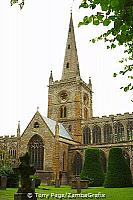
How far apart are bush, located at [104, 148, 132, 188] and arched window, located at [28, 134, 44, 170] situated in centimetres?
1504

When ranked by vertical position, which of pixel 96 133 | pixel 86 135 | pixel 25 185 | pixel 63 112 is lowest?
pixel 25 185

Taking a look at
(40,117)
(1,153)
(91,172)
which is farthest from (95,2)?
(40,117)

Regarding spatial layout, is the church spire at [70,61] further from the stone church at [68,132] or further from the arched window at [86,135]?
the arched window at [86,135]

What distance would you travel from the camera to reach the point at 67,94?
5734cm

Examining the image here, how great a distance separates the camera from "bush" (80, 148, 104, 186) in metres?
35.0

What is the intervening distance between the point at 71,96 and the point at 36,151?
→ 14280 millimetres

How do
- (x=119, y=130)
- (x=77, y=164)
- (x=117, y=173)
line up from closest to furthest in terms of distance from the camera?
(x=117, y=173) < (x=77, y=164) < (x=119, y=130)

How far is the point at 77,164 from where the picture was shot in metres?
45.9

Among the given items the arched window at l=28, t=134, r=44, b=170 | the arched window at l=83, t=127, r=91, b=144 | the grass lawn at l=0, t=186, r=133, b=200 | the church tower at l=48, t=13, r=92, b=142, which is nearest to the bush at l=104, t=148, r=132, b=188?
the grass lawn at l=0, t=186, r=133, b=200

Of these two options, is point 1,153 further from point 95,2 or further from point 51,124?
point 95,2

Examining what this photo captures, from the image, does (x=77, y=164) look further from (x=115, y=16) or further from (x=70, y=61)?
(x=115, y=16)

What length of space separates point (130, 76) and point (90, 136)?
43.4 metres

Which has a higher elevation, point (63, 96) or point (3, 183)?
point (63, 96)

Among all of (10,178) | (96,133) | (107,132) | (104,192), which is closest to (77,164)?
(96,133)
